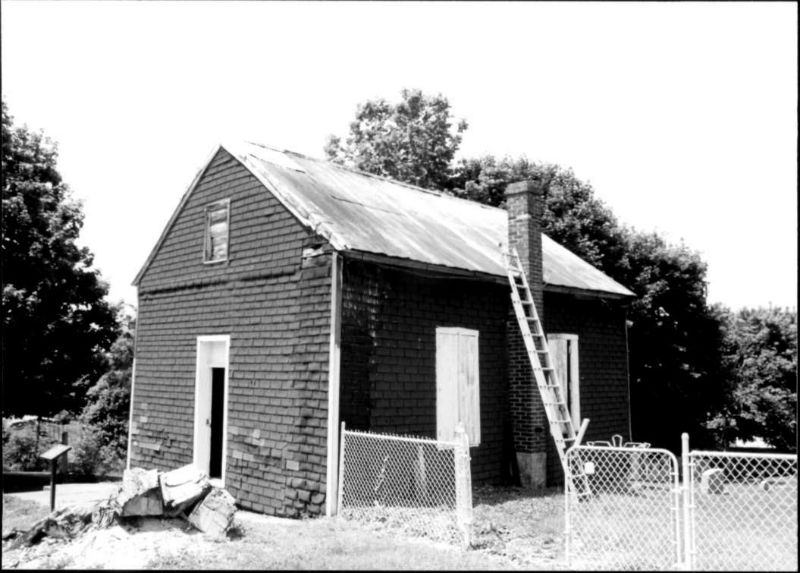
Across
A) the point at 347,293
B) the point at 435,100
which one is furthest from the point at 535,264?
the point at 435,100

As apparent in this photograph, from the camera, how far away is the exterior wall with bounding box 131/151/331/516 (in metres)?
10.2

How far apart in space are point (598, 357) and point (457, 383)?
15.7 ft

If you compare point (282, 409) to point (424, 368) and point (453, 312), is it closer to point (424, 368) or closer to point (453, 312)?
point (424, 368)

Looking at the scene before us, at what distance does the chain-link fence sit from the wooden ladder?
6.01ft

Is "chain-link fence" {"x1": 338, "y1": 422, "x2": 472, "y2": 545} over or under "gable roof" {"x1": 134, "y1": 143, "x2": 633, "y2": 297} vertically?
under

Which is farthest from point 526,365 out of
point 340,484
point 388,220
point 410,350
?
point 340,484

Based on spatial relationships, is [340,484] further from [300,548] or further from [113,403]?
[113,403]

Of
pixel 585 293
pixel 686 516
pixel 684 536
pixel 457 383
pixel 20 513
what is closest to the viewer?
pixel 686 516

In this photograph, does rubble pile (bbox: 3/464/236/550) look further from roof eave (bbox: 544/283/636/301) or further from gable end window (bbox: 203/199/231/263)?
roof eave (bbox: 544/283/636/301)

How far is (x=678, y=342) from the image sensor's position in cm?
2311

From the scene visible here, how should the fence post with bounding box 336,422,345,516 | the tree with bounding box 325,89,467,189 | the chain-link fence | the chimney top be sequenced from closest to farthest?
the chain-link fence < the fence post with bounding box 336,422,345,516 < the chimney top < the tree with bounding box 325,89,467,189

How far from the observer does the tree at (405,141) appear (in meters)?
33.7

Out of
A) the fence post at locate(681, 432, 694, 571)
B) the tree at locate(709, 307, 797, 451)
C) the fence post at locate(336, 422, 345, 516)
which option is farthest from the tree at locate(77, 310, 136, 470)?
the tree at locate(709, 307, 797, 451)

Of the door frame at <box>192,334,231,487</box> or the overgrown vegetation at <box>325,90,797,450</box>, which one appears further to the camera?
the overgrown vegetation at <box>325,90,797,450</box>
